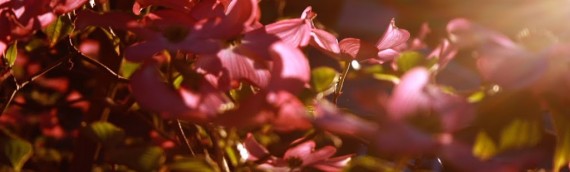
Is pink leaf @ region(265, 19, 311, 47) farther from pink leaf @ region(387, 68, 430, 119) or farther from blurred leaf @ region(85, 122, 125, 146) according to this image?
blurred leaf @ region(85, 122, 125, 146)

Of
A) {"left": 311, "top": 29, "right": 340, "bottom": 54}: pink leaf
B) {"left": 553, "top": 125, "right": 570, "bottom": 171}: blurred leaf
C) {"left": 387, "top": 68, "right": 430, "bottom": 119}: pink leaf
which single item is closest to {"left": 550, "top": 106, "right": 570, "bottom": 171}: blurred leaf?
{"left": 553, "top": 125, "right": 570, "bottom": 171}: blurred leaf

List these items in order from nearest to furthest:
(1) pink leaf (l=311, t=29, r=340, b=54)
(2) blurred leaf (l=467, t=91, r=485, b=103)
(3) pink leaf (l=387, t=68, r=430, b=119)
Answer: (3) pink leaf (l=387, t=68, r=430, b=119)
(2) blurred leaf (l=467, t=91, r=485, b=103)
(1) pink leaf (l=311, t=29, r=340, b=54)

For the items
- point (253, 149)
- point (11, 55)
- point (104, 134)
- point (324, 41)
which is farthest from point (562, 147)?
point (11, 55)

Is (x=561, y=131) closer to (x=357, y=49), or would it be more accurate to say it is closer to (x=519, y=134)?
(x=519, y=134)

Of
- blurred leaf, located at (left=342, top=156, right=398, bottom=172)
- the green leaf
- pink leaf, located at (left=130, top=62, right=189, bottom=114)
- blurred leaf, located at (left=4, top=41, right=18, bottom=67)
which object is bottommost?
the green leaf

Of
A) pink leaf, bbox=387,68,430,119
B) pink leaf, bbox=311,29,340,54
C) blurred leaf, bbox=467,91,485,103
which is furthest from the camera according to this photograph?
pink leaf, bbox=311,29,340,54

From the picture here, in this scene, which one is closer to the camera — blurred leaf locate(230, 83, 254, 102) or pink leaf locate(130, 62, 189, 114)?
pink leaf locate(130, 62, 189, 114)

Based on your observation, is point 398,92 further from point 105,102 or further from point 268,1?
point 268,1
